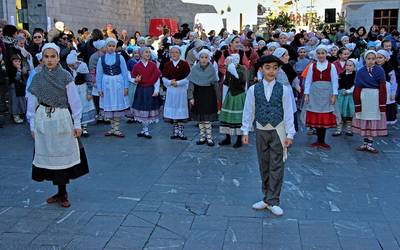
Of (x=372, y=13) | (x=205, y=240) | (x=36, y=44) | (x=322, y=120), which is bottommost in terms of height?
(x=205, y=240)

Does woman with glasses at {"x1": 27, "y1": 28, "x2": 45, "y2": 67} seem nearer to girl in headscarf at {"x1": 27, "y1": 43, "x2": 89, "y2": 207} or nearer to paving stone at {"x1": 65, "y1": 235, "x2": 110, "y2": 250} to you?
girl in headscarf at {"x1": 27, "y1": 43, "x2": 89, "y2": 207}

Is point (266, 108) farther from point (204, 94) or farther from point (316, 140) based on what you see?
point (316, 140)

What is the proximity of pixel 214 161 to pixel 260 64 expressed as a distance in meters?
2.51

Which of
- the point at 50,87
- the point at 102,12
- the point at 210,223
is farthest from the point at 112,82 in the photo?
the point at 102,12

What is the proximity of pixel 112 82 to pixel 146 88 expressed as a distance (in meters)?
0.61

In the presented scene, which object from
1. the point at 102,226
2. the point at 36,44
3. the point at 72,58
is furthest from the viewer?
the point at 36,44

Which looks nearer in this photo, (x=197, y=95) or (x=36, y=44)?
(x=197, y=95)

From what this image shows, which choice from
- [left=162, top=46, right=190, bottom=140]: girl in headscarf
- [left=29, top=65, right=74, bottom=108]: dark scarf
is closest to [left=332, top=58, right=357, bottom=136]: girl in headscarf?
[left=162, top=46, right=190, bottom=140]: girl in headscarf

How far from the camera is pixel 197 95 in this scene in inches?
332

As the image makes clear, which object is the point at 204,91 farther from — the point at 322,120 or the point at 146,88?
the point at 322,120

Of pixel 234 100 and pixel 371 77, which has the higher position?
pixel 371 77

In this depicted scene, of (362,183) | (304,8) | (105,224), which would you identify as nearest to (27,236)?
(105,224)

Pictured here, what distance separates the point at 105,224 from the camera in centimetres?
487

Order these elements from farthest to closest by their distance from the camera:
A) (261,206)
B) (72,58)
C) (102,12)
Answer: (102,12), (72,58), (261,206)
